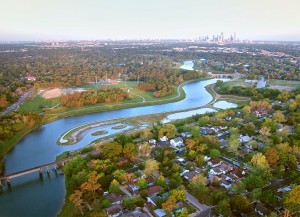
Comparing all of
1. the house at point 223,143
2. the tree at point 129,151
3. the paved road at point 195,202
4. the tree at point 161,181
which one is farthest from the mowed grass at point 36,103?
the paved road at point 195,202

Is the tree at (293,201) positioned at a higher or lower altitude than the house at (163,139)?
higher

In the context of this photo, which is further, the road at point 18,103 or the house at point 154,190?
the road at point 18,103

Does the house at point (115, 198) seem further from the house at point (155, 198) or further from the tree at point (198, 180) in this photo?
the tree at point (198, 180)

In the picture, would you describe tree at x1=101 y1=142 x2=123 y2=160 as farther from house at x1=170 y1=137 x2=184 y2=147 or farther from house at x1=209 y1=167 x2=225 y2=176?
house at x1=209 y1=167 x2=225 y2=176

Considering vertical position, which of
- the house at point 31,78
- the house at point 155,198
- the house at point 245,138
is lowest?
the house at point 155,198

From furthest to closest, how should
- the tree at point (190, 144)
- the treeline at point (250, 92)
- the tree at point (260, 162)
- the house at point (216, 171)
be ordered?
the treeline at point (250, 92) < the tree at point (190, 144) < the house at point (216, 171) < the tree at point (260, 162)

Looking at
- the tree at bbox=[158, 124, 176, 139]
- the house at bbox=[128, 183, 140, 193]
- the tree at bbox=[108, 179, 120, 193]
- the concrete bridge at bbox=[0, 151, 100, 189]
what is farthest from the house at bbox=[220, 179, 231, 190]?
the concrete bridge at bbox=[0, 151, 100, 189]

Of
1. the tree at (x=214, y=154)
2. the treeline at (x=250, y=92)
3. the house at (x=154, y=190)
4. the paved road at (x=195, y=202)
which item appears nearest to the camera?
the paved road at (x=195, y=202)

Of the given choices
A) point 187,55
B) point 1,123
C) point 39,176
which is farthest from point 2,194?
point 187,55

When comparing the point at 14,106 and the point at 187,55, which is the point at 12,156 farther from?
the point at 187,55
